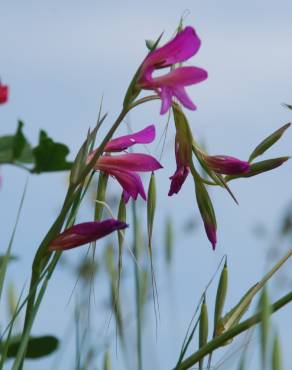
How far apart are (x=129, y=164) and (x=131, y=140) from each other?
49 mm

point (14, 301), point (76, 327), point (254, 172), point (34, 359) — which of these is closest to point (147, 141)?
point (254, 172)

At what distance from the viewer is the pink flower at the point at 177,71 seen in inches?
40.2

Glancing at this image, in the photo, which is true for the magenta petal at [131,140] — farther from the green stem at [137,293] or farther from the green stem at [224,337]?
the green stem at [224,337]

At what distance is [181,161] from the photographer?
109cm

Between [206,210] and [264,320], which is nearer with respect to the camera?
[264,320]

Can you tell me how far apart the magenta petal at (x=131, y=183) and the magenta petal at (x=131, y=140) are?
32 millimetres

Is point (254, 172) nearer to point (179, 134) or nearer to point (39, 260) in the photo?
point (179, 134)

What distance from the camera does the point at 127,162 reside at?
3.76ft

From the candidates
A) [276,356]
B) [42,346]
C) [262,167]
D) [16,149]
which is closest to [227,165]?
[262,167]

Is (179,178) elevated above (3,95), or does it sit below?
below

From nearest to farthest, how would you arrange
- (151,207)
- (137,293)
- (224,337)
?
(224,337), (151,207), (137,293)

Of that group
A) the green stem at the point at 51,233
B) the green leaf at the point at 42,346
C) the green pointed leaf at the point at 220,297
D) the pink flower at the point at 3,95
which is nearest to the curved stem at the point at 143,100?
the green stem at the point at 51,233

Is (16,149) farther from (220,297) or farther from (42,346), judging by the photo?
(220,297)

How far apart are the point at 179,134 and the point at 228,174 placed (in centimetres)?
7
